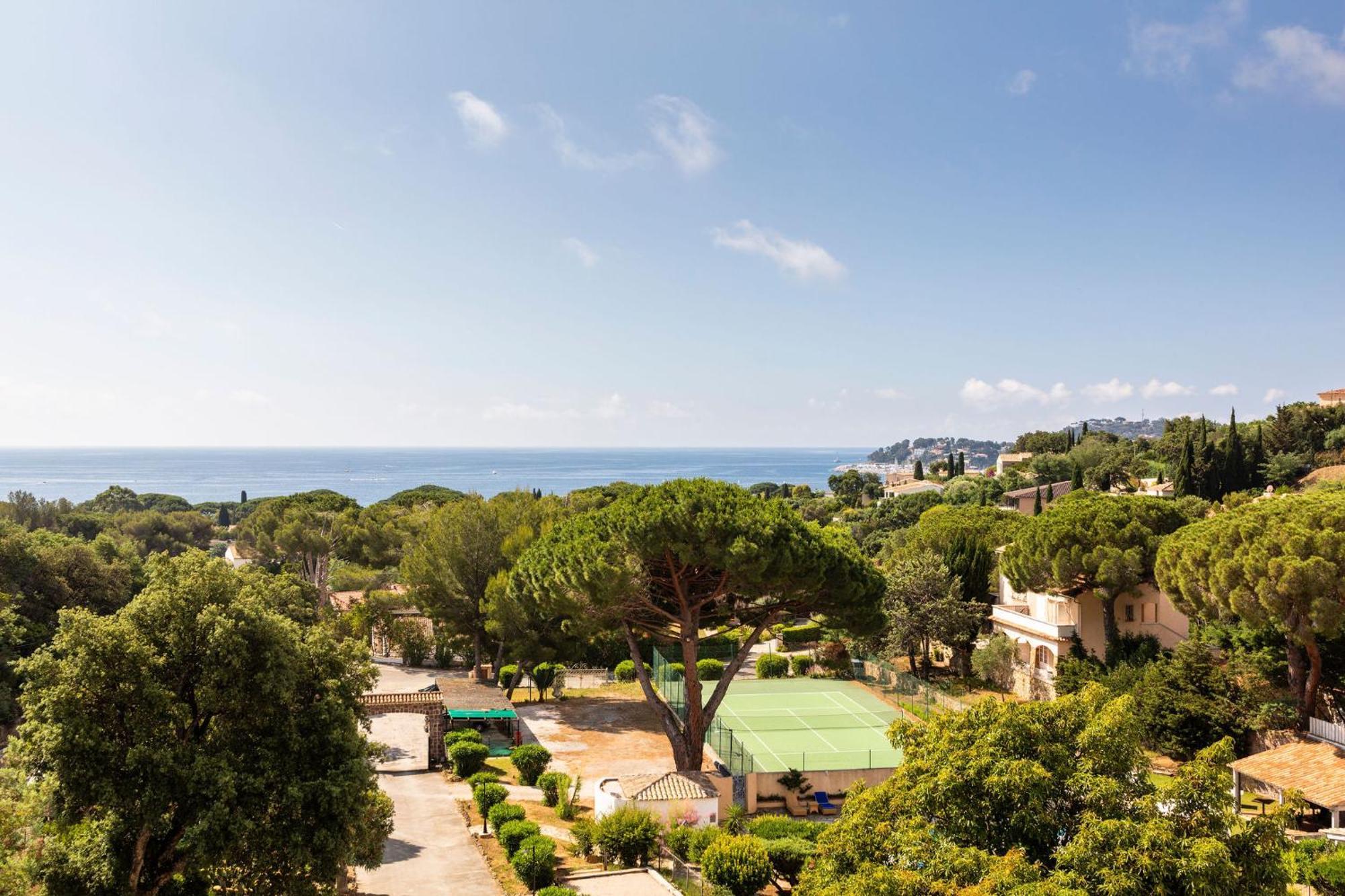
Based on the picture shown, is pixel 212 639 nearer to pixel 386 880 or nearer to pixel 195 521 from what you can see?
pixel 386 880

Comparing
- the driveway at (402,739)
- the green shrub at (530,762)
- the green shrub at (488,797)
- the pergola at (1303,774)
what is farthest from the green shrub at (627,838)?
the pergola at (1303,774)

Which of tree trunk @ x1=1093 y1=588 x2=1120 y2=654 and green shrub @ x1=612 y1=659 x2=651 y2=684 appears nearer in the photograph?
tree trunk @ x1=1093 y1=588 x2=1120 y2=654

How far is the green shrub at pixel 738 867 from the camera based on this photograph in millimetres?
15414

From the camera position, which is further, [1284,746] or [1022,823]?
[1284,746]

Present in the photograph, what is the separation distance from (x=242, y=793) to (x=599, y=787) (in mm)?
9440

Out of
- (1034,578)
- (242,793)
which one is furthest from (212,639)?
(1034,578)

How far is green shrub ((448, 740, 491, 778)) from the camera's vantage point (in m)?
24.4

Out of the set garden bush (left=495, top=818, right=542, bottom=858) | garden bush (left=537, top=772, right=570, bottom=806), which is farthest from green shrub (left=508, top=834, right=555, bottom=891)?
garden bush (left=537, top=772, right=570, bottom=806)

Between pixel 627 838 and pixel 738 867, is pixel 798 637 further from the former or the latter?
pixel 738 867

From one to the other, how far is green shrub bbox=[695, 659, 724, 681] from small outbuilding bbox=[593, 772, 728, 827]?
1849cm

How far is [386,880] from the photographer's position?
17.1m

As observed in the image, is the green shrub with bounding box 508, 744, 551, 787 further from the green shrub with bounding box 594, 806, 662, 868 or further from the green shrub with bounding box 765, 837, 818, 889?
the green shrub with bounding box 765, 837, 818, 889

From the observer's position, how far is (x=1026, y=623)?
36.1 meters

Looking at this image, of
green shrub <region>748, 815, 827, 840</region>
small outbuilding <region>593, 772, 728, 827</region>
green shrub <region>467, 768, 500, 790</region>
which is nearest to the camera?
green shrub <region>748, 815, 827, 840</region>
